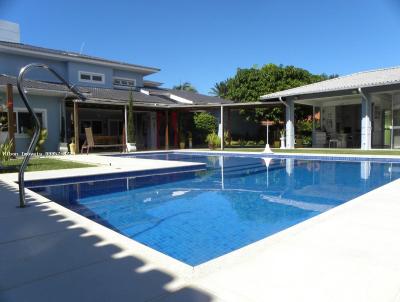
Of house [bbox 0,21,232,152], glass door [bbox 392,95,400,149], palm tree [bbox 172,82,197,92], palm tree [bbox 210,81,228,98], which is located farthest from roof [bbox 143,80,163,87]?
palm tree [bbox 172,82,197,92]

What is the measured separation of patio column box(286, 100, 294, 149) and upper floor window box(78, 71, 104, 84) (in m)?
11.9

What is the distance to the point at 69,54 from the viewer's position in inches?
795

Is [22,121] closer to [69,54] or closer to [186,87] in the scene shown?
[69,54]

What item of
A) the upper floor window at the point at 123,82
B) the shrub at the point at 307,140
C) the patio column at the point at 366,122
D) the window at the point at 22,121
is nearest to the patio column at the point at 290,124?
the patio column at the point at 366,122

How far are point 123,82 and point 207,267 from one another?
22329 mm

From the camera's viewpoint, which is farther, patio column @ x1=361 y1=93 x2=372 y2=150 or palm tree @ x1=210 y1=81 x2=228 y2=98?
palm tree @ x1=210 y1=81 x2=228 y2=98

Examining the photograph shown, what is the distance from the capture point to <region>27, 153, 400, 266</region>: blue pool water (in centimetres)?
487

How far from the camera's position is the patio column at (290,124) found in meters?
18.9

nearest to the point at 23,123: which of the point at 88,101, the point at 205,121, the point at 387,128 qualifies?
the point at 88,101

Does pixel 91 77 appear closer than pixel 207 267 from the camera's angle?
No

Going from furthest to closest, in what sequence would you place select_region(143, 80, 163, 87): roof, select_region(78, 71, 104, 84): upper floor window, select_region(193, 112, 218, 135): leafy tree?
select_region(143, 80, 163, 87): roof → select_region(193, 112, 218, 135): leafy tree → select_region(78, 71, 104, 84): upper floor window

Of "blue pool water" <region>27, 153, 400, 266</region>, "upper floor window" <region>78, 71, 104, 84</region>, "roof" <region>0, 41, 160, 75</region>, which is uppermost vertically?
"roof" <region>0, 41, 160, 75</region>

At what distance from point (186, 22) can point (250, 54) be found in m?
10.0

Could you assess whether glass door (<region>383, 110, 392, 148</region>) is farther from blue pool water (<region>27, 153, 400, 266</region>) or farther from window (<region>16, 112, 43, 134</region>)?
window (<region>16, 112, 43, 134</region>)
